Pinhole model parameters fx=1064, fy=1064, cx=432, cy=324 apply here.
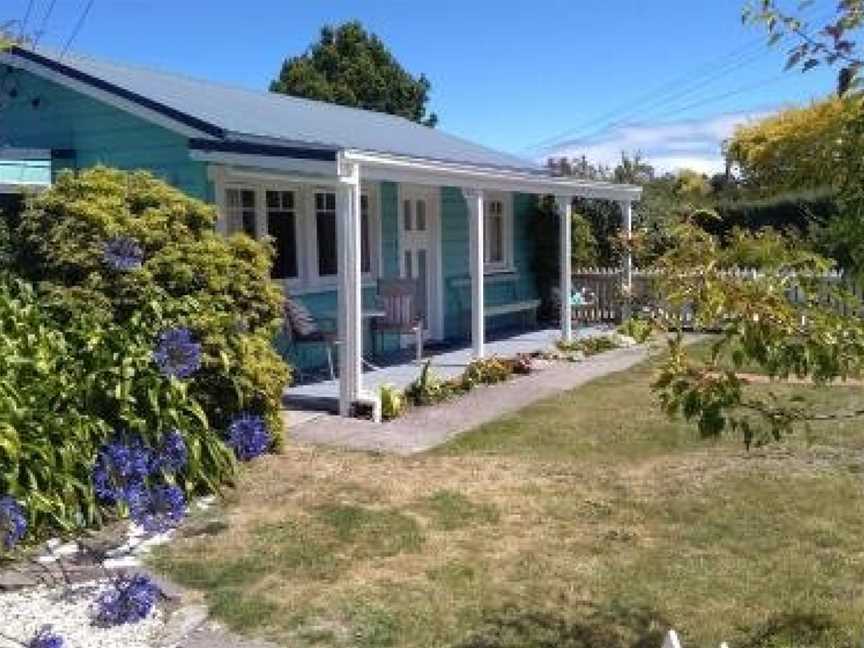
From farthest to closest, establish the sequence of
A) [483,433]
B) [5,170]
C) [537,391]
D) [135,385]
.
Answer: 1. [537,391]
2. [5,170]
3. [483,433]
4. [135,385]

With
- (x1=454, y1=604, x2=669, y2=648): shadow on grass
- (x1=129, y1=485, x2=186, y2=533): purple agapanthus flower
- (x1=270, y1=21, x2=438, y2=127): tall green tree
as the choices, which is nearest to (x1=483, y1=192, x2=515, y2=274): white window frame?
(x1=129, y1=485, x2=186, y2=533): purple agapanthus flower

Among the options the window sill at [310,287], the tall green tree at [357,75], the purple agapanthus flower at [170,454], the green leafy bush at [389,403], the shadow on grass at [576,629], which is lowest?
the shadow on grass at [576,629]

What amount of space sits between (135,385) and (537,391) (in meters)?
5.84

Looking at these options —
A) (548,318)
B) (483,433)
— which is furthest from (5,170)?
(548,318)

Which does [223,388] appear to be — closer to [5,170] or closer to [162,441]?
[162,441]

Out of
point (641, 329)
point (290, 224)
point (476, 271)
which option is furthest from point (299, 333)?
point (641, 329)

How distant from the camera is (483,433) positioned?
9.45 m

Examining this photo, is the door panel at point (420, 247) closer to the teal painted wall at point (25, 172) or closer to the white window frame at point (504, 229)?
the white window frame at point (504, 229)

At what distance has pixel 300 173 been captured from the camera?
11289mm

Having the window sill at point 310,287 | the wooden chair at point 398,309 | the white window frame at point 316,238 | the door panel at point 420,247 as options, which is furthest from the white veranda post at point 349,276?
the door panel at point 420,247

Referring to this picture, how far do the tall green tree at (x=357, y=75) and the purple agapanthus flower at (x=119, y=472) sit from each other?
3506 cm

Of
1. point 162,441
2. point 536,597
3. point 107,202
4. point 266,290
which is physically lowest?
point 536,597

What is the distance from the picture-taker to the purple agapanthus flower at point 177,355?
22.5ft

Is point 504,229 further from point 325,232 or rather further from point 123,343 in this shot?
point 123,343
